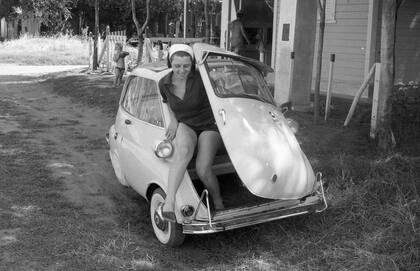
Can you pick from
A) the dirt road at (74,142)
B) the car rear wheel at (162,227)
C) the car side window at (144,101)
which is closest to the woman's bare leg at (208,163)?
the car rear wheel at (162,227)

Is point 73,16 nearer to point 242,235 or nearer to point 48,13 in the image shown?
point 48,13

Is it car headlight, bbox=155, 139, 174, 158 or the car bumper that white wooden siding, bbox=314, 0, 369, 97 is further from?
car headlight, bbox=155, 139, 174, 158

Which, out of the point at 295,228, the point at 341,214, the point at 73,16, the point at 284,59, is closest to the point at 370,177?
the point at 341,214

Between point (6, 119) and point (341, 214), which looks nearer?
point (341, 214)

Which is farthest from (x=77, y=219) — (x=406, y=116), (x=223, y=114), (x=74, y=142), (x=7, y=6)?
(x=7, y=6)

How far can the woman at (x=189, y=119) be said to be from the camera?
4.78 meters

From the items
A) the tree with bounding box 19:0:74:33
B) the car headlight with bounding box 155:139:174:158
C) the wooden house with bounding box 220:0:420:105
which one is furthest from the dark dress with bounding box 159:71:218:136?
the tree with bounding box 19:0:74:33

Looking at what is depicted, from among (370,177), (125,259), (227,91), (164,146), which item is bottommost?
(125,259)

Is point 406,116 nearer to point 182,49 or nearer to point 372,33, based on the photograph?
point 372,33

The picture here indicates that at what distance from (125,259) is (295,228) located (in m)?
1.59

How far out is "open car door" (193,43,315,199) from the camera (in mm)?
4492

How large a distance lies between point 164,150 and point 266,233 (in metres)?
1.21

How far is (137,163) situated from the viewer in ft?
17.6

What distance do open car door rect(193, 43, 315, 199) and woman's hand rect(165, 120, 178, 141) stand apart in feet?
1.32
